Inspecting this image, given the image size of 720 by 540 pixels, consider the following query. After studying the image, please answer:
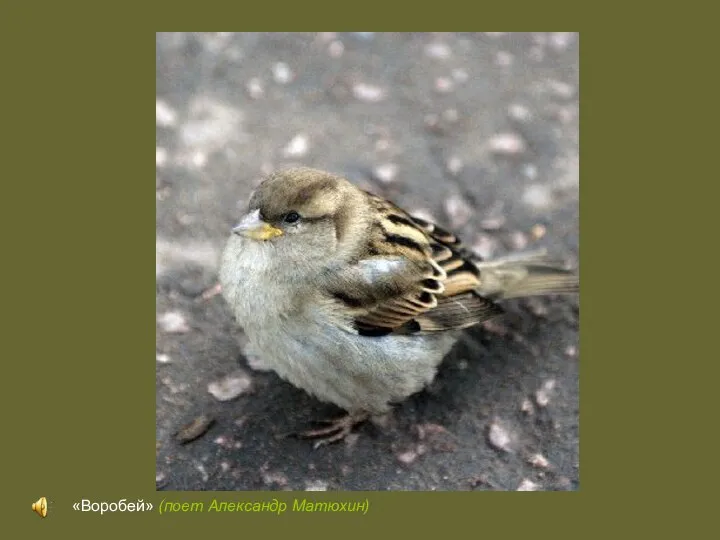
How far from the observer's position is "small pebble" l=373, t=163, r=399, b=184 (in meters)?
6.41

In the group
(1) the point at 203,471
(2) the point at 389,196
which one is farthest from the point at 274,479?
(2) the point at 389,196

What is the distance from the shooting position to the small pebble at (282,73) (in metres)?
6.80

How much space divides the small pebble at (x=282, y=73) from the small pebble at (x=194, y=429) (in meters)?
2.98

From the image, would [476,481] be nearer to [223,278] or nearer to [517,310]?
[517,310]

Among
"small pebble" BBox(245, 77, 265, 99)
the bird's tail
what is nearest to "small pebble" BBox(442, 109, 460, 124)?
"small pebble" BBox(245, 77, 265, 99)

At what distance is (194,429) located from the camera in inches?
197

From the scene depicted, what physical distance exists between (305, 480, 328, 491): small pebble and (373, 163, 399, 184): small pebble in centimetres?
246

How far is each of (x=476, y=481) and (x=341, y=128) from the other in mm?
3012

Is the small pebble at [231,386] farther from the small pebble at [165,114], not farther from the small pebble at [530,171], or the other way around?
the small pebble at [530,171]

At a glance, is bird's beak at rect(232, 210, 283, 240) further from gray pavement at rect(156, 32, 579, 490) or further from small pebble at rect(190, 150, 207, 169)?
small pebble at rect(190, 150, 207, 169)

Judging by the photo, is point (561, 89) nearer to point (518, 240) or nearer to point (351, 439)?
point (518, 240)

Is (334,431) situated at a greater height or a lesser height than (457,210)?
lesser

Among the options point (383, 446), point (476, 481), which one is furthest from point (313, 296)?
point (476, 481)

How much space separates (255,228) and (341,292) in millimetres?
584
